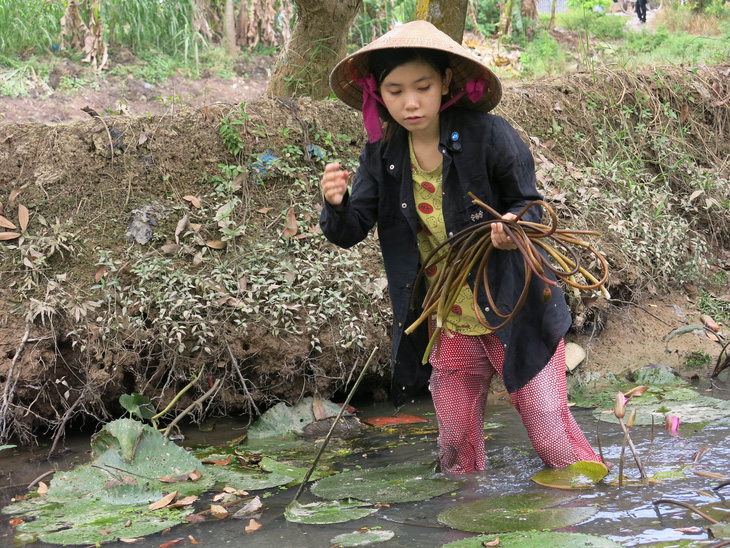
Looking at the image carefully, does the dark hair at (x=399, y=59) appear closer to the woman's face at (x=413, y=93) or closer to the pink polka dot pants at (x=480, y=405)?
the woman's face at (x=413, y=93)

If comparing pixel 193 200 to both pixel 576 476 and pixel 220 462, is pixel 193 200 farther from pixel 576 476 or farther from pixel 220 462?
pixel 576 476

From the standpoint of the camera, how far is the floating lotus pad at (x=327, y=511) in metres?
2.64

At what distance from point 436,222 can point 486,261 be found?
0.98 ft

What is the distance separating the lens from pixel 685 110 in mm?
6113

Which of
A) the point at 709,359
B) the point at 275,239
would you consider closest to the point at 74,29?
the point at 275,239

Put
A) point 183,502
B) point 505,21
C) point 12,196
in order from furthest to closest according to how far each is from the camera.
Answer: point 505,21
point 12,196
point 183,502

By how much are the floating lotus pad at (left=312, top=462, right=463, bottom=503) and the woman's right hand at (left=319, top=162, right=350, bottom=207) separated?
45.3 inches

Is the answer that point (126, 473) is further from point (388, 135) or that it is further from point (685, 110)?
point (685, 110)

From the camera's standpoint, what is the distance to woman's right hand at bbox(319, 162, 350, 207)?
2.57m

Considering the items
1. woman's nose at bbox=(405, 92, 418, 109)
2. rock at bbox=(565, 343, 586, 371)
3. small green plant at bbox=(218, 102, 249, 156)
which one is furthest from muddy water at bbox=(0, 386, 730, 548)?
small green plant at bbox=(218, 102, 249, 156)

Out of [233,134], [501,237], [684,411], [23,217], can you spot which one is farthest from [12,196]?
[684,411]

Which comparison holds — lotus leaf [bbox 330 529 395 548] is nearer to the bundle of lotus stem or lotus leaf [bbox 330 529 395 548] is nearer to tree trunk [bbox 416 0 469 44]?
the bundle of lotus stem

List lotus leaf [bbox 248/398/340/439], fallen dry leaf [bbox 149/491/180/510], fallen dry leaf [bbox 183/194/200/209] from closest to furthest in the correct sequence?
fallen dry leaf [bbox 149/491/180/510], lotus leaf [bbox 248/398/340/439], fallen dry leaf [bbox 183/194/200/209]

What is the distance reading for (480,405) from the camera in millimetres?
2953
